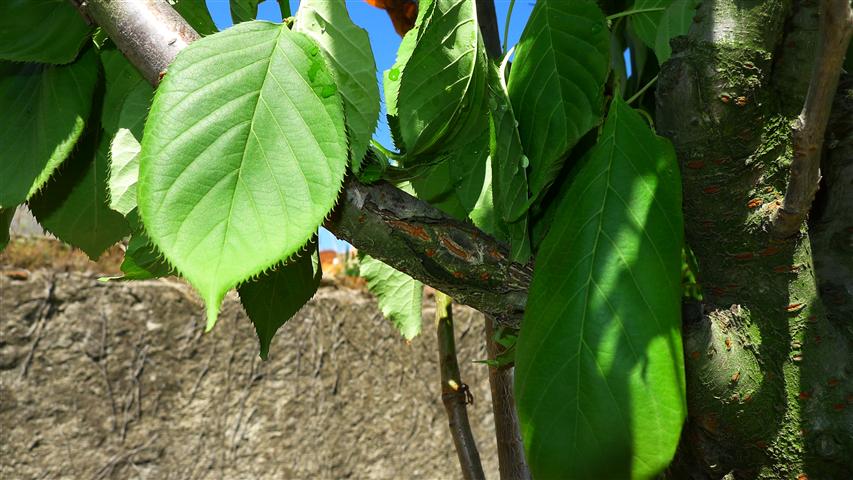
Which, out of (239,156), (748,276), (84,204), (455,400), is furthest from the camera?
(455,400)

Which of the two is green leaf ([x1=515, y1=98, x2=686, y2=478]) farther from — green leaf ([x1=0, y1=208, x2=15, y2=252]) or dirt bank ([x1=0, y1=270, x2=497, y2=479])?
dirt bank ([x1=0, y1=270, x2=497, y2=479])

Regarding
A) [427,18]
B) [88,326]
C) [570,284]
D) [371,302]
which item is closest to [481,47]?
[427,18]

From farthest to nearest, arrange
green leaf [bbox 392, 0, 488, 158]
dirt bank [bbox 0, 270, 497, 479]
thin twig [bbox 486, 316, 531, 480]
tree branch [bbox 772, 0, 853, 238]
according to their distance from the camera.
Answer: dirt bank [bbox 0, 270, 497, 479] → thin twig [bbox 486, 316, 531, 480] → green leaf [bbox 392, 0, 488, 158] → tree branch [bbox 772, 0, 853, 238]

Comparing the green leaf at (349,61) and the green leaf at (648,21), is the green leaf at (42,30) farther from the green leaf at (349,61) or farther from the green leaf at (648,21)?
the green leaf at (648,21)

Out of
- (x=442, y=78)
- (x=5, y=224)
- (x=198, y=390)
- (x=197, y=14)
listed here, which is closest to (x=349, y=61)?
(x=442, y=78)

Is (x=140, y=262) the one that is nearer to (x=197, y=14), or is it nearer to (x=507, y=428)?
(x=197, y=14)

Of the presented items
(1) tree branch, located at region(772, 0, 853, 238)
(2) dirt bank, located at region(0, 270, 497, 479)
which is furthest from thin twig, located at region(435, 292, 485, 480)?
(2) dirt bank, located at region(0, 270, 497, 479)

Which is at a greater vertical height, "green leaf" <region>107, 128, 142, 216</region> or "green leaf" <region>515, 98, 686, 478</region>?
"green leaf" <region>515, 98, 686, 478</region>

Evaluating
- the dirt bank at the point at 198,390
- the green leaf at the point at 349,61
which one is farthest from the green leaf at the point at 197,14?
the dirt bank at the point at 198,390
